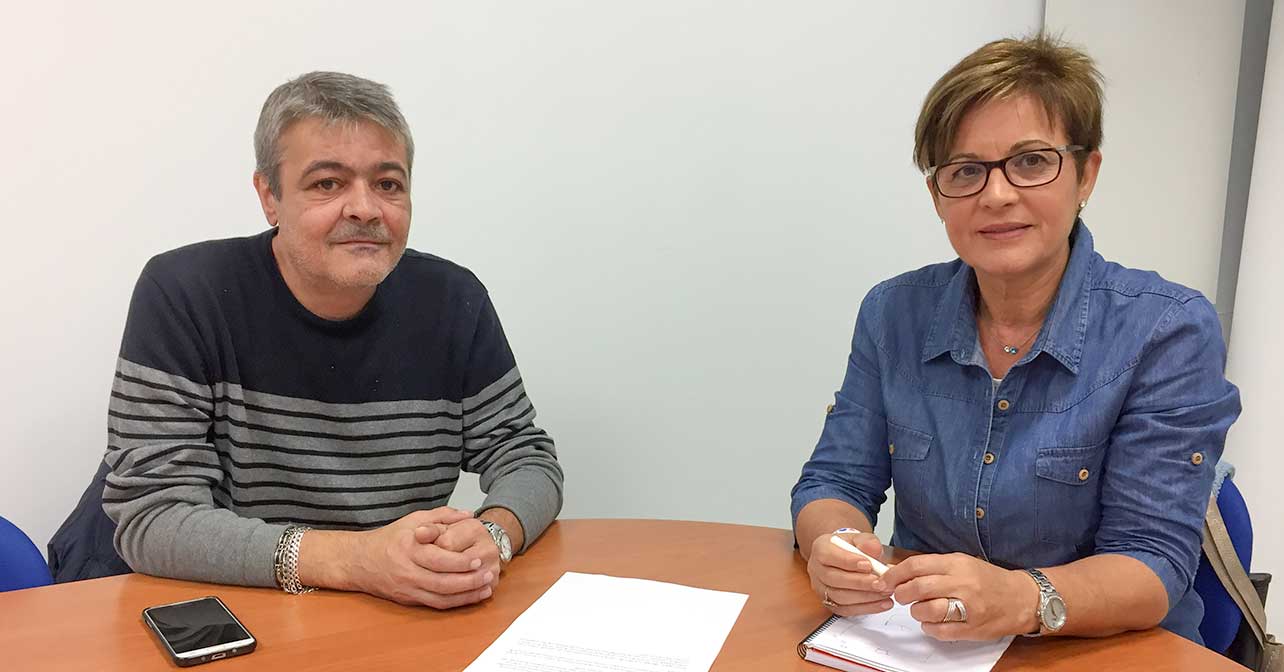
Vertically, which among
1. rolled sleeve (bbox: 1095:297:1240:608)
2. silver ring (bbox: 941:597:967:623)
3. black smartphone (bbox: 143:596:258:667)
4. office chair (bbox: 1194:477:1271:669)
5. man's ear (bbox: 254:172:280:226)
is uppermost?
man's ear (bbox: 254:172:280:226)

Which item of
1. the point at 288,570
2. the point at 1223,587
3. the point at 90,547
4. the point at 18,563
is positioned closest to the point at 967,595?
the point at 1223,587

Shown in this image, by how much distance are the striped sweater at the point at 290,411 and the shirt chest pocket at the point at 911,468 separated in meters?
0.63

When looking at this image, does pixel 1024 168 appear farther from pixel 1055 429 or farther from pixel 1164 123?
pixel 1164 123

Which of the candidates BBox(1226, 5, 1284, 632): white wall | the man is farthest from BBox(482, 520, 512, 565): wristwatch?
BBox(1226, 5, 1284, 632): white wall

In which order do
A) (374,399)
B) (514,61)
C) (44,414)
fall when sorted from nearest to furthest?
(374,399) → (44,414) → (514,61)

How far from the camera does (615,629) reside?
1303 millimetres

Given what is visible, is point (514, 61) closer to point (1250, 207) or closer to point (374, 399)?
point (374, 399)

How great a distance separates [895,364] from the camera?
1.67 m

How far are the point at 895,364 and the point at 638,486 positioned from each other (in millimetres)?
1315

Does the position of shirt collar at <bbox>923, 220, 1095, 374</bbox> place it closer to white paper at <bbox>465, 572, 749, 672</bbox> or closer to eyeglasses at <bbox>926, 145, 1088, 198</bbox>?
eyeglasses at <bbox>926, 145, 1088, 198</bbox>

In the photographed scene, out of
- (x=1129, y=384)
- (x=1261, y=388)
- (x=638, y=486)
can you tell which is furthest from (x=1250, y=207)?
(x=638, y=486)

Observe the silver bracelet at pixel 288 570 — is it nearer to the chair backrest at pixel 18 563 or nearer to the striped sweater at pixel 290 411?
the striped sweater at pixel 290 411

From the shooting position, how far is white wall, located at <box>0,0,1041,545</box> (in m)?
2.15

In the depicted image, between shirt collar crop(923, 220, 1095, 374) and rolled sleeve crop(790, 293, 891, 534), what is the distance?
0.13 meters
